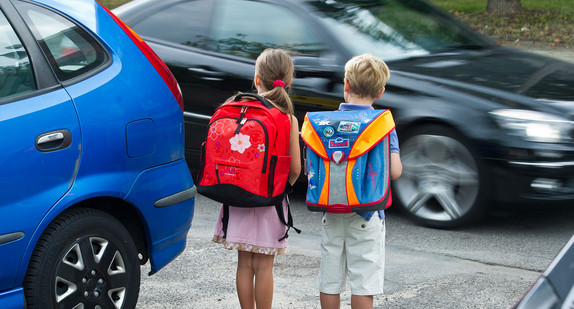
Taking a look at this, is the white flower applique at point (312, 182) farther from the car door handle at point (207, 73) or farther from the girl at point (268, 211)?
the car door handle at point (207, 73)

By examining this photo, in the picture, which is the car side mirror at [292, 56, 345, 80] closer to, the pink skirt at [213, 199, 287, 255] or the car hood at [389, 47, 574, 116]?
the car hood at [389, 47, 574, 116]

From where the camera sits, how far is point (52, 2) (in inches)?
137

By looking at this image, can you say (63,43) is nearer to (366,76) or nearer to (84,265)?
(84,265)

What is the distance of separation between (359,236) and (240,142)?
0.62m

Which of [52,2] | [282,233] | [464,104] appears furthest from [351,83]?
[464,104]

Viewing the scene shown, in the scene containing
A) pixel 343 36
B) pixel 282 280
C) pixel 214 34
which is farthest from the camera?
pixel 214 34

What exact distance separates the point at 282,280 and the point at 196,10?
285 cm

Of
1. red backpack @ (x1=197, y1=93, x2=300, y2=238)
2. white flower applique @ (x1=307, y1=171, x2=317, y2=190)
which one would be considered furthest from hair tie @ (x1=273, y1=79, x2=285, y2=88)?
white flower applique @ (x1=307, y1=171, x2=317, y2=190)

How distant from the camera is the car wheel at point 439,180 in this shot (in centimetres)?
530

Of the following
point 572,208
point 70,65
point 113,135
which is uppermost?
point 70,65

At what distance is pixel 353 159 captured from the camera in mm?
3193

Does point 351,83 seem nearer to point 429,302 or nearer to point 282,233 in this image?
point 282,233

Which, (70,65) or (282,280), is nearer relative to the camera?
(70,65)

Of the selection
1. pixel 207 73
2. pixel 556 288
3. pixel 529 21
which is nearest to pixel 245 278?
pixel 556 288
